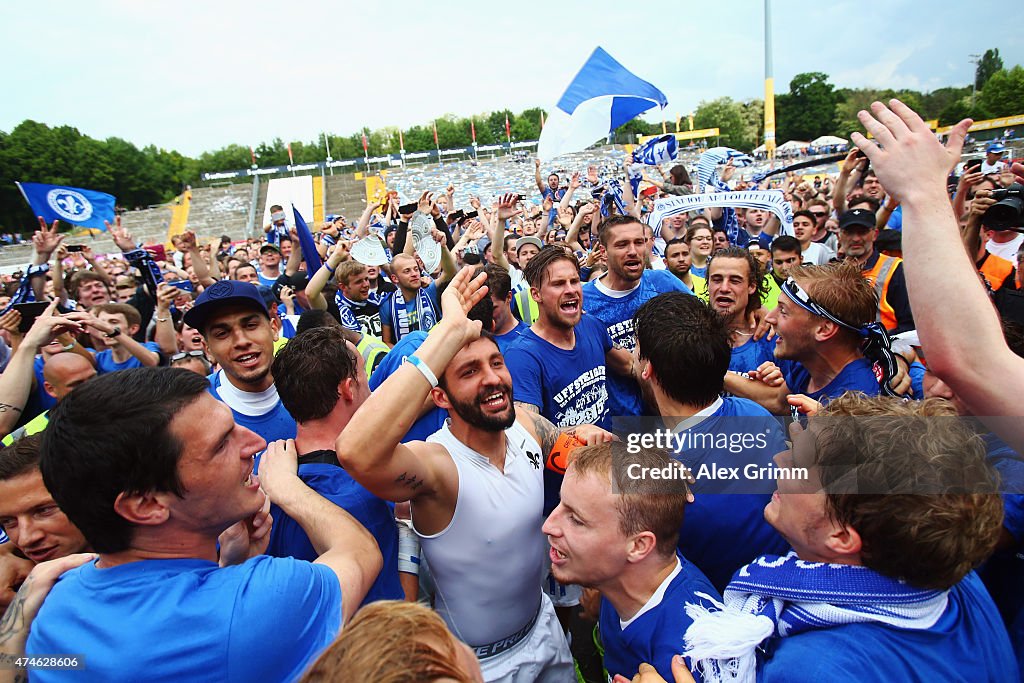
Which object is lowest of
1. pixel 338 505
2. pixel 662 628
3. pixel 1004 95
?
pixel 662 628

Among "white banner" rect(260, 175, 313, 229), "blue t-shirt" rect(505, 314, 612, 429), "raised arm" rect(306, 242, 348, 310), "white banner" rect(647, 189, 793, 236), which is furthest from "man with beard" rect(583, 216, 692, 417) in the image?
"white banner" rect(260, 175, 313, 229)

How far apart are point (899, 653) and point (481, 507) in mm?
1361

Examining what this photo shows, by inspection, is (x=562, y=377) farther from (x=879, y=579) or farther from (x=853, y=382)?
(x=879, y=579)

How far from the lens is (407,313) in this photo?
5715 millimetres

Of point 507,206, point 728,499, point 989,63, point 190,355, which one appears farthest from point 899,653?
point 989,63

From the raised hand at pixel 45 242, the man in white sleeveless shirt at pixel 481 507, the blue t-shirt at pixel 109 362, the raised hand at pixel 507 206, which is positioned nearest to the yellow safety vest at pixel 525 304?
the raised hand at pixel 507 206

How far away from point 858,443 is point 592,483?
2.54 feet

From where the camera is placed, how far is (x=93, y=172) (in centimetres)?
5641

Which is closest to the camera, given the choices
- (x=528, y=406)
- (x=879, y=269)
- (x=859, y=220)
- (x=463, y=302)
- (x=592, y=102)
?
(x=463, y=302)

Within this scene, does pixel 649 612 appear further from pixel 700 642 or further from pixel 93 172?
pixel 93 172

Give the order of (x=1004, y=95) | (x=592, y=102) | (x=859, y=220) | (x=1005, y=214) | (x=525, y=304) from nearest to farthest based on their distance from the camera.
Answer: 1. (x=1005, y=214)
2. (x=859, y=220)
3. (x=525, y=304)
4. (x=592, y=102)
5. (x=1004, y=95)

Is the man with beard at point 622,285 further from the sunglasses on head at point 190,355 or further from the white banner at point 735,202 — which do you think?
the sunglasses on head at point 190,355

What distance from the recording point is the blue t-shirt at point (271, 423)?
2879 millimetres

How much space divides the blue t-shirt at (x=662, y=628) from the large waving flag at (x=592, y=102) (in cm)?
875
